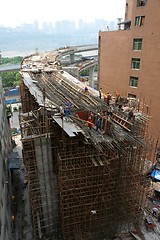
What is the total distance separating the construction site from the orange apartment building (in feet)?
22.6

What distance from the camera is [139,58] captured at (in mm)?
24750

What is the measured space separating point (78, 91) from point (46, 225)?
454 inches

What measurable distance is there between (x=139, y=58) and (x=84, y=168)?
16.8m

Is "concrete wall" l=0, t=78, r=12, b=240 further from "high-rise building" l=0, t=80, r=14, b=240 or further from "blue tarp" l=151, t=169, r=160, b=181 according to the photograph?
"blue tarp" l=151, t=169, r=160, b=181

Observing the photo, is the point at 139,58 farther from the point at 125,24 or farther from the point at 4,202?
the point at 4,202

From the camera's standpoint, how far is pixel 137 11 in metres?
23.7

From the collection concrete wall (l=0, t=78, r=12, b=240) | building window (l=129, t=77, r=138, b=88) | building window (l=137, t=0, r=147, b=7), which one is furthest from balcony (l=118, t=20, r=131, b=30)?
concrete wall (l=0, t=78, r=12, b=240)

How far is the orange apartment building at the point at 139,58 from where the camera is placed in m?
22.4

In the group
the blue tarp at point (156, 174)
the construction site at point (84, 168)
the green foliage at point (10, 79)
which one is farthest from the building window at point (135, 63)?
the green foliage at point (10, 79)

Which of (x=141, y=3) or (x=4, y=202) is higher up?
(x=141, y=3)

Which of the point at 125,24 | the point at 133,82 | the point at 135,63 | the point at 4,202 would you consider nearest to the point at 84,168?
the point at 4,202

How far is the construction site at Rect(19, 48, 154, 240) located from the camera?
1314cm

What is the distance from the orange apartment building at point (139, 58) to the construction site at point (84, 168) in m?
6.90

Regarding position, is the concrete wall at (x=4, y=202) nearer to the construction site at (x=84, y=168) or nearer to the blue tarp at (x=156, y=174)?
the construction site at (x=84, y=168)
